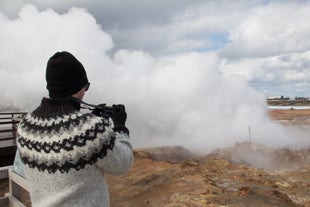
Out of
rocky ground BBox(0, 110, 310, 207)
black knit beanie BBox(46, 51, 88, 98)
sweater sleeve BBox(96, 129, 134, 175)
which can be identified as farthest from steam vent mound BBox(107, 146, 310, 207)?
black knit beanie BBox(46, 51, 88, 98)

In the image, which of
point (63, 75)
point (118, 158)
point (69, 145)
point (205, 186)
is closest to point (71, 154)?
point (69, 145)

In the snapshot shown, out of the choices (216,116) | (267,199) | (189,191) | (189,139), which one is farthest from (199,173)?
(216,116)

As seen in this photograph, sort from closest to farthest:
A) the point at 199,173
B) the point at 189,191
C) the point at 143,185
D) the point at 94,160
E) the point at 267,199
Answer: the point at 94,160 < the point at 267,199 < the point at 189,191 < the point at 143,185 < the point at 199,173

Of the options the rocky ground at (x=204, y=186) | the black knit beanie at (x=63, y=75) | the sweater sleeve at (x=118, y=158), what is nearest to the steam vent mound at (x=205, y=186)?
the rocky ground at (x=204, y=186)

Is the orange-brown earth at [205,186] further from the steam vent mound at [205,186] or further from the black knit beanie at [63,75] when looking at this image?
the black knit beanie at [63,75]

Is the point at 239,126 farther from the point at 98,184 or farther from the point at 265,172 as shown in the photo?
the point at 98,184

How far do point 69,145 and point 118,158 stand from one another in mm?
209

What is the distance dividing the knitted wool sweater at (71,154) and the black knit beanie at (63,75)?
0.14 ft

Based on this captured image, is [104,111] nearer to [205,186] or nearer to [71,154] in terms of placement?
[71,154]

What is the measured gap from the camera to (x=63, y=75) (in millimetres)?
1609

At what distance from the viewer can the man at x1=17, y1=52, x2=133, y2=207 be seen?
4.98 ft

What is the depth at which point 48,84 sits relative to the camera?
1.66 metres

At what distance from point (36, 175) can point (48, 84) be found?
406mm

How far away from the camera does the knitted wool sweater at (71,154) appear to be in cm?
151
